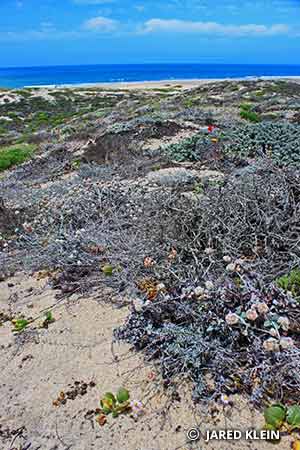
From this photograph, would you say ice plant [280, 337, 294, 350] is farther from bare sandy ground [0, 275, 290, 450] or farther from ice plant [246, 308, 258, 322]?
bare sandy ground [0, 275, 290, 450]

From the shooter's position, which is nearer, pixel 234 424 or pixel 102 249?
pixel 234 424

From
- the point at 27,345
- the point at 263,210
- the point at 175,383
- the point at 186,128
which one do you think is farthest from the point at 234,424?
the point at 186,128

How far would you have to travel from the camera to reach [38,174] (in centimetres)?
883

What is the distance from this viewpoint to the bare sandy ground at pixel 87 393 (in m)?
2.21

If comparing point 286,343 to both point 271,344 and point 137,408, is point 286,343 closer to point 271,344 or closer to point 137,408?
point 271,344

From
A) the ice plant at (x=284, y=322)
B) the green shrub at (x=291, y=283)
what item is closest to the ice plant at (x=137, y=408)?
the ice plant at (x=284, y=322)

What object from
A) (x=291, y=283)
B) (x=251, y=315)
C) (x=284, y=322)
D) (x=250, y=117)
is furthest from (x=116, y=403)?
(x=250, y=117)

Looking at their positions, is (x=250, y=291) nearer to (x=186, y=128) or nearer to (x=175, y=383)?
(x=175, y=383)

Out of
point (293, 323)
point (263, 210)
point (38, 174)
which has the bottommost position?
point (38, 174)

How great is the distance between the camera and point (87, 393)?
2.54m

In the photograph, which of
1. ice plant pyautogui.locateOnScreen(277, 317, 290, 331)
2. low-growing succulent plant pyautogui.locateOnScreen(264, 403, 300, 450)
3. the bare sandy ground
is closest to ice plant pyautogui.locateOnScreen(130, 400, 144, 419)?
the bare sandy ground

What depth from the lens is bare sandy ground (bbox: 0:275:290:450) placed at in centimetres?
221

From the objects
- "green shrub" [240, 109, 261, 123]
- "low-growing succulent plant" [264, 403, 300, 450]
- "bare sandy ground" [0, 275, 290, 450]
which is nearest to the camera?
"low-growing succulent plant" [264, 403, 300, 450]

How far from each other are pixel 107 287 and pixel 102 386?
44.2 inches
